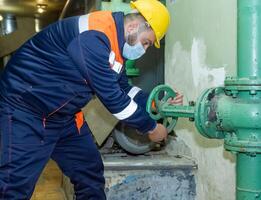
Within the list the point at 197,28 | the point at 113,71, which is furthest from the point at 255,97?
the point at 197,28

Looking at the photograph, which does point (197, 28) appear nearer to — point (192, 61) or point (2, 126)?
point (192, 61)

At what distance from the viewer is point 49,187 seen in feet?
9.98

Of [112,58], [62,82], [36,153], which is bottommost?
[36,153]

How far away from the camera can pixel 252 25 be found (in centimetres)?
102

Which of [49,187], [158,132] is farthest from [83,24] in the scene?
[49,187]

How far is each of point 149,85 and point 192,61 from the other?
31.8 inches

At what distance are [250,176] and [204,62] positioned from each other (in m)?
1.13

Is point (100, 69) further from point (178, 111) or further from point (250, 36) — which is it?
point (250, 36)

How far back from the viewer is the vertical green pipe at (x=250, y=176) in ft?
3.38

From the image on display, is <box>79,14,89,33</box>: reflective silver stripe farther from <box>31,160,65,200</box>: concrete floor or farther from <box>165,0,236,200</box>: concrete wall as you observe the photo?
<box>31,160,65,200</box>: concrete floor

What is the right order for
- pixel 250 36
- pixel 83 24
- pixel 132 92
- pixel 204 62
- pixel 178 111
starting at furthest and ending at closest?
pixel 204 62 < pixel 132 92 < pixel 83 24 < pixel 178 111 < pixel 250 36

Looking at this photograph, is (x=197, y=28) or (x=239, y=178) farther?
(x=197, y=28)

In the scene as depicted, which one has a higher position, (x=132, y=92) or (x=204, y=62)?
(x=204, y=62)

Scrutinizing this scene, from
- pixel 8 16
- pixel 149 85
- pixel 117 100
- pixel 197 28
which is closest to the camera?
pixel 117 100
